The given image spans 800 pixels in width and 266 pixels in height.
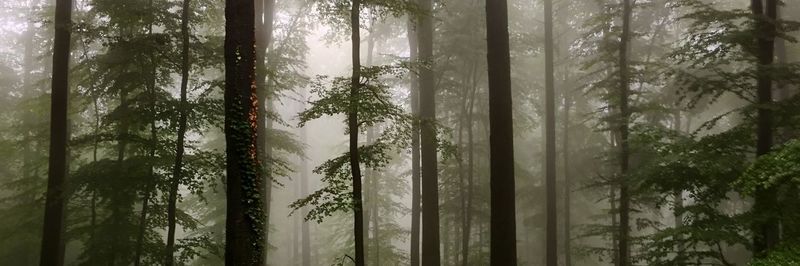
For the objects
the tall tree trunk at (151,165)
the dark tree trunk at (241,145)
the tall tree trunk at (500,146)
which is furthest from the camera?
the tall tree trunk at (151,165)

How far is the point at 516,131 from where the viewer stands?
62.1 ft

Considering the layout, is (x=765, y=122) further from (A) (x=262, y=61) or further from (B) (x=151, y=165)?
(B) (x=151, y=165)

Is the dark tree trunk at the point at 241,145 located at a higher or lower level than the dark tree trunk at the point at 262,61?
lower

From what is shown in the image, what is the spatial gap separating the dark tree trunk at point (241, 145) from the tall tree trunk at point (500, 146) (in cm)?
443

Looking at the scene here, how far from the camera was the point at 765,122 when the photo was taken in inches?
341

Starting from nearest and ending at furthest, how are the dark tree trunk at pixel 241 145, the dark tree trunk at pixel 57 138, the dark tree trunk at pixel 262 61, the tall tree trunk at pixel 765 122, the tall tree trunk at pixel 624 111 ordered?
the dark tree trunk at pixel 241 145
the tall tree trunk at pixel 765 122
the dark tree trunk at pixel 57 138
the tall tree trunk at pixel 624 111
the dark tree trunk at pixel 262 61

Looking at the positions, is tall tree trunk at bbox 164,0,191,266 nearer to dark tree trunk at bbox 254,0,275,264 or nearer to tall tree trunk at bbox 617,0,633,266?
dark tree trunk at bbox 254,0,275,264

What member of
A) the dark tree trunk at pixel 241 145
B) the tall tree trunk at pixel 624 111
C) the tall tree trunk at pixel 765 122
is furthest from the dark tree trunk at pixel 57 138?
the tall tree trunk at pixel 765 122

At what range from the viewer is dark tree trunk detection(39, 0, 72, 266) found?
11.0m

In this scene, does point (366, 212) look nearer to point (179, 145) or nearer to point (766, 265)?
point (179, 145)

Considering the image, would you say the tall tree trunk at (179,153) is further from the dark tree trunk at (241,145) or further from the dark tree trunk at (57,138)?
the dark tree trunk at (241,145)

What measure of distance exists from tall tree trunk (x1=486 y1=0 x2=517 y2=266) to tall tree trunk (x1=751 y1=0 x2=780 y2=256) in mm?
4113

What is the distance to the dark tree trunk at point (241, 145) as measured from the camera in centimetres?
698

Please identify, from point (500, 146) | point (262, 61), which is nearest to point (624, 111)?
point (500, 146)
